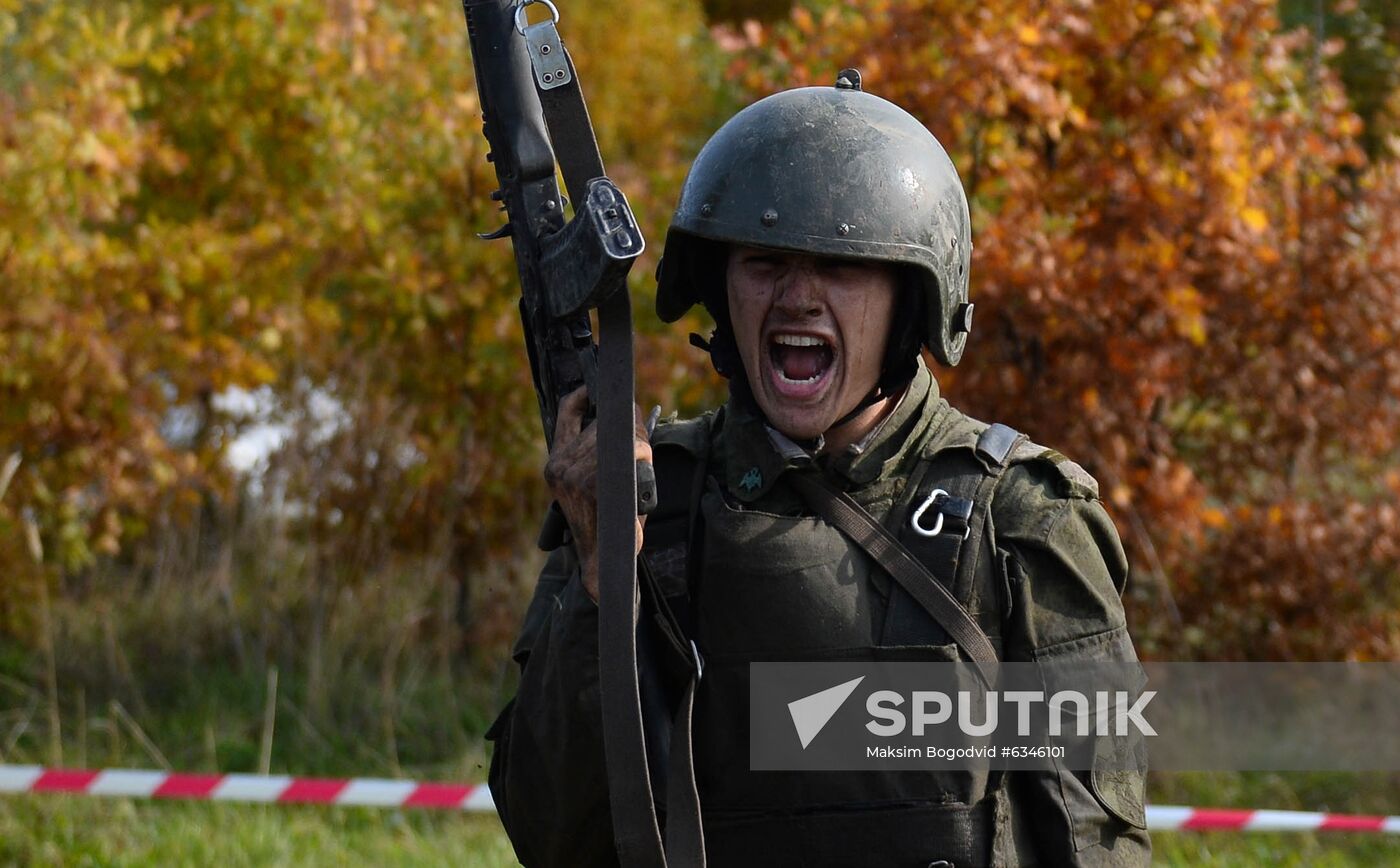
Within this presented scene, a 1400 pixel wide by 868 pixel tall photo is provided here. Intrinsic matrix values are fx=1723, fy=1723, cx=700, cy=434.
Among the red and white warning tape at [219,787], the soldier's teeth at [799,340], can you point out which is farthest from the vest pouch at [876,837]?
the red and white warning tape at [219,787]

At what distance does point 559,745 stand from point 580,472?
16.9 inches

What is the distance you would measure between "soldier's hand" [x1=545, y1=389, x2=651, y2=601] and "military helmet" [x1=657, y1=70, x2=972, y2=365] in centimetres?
37

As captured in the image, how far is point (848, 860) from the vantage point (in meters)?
2.43

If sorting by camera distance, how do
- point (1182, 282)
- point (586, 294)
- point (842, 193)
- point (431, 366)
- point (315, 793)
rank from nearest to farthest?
point (586, 294), point (842, 193), point (315, 793), point (1182, 282), point (431, 366)

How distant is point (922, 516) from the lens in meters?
2.52

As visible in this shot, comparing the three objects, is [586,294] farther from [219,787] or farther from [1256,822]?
[1256,822]

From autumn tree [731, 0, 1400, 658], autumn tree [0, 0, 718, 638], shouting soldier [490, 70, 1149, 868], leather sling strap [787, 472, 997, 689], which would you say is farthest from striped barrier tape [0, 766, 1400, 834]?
leather sling strap [787, 472, 997, 689]

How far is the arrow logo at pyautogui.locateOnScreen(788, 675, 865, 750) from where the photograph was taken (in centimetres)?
251

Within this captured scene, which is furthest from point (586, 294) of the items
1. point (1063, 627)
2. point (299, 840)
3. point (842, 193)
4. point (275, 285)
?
point (275, 285)

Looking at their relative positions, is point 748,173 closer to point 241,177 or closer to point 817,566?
point 817,566

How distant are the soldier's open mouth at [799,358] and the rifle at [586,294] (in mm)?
327

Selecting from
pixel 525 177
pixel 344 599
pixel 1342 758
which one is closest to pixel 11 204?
pixel 344 599

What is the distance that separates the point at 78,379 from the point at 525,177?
4519 mm

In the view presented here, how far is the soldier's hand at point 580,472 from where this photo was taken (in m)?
2.35
